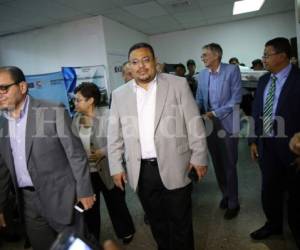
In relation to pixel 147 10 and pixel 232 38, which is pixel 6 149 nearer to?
pixel 147 10

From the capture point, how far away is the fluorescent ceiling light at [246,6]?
676 centimetres

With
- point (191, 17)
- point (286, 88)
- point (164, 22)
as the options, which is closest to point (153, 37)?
point (164, 22)

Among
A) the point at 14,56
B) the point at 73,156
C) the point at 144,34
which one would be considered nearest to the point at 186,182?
the point at 73,156

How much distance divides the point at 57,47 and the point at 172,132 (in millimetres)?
5488

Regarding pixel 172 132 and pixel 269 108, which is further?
pixel 269 108

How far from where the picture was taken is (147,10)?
6.09 metres

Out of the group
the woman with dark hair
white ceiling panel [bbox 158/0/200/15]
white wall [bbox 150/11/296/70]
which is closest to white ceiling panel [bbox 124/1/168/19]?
white ceiling panel [bbox 158/0/200/15]

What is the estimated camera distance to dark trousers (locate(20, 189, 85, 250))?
1.80m

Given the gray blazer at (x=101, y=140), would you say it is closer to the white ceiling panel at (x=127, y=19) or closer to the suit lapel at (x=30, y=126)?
the suit lapel at (x=30, y=126)

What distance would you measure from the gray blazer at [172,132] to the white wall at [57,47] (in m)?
4.62

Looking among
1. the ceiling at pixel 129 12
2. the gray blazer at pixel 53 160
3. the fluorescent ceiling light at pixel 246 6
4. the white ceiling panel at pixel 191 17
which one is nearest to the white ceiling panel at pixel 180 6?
the ceiling at pixel 129 12

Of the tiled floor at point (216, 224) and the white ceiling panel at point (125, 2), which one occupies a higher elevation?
the white ceiling panel at point (125, 2)

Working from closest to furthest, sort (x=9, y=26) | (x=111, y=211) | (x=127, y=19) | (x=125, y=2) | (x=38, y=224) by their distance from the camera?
(x=38, y=224) → (x=111, y=211) → (x=125, y=2) → (x=9, y=26) → (x=127, y=19)

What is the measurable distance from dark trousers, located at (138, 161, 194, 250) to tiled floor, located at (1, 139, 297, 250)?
1.47ft
